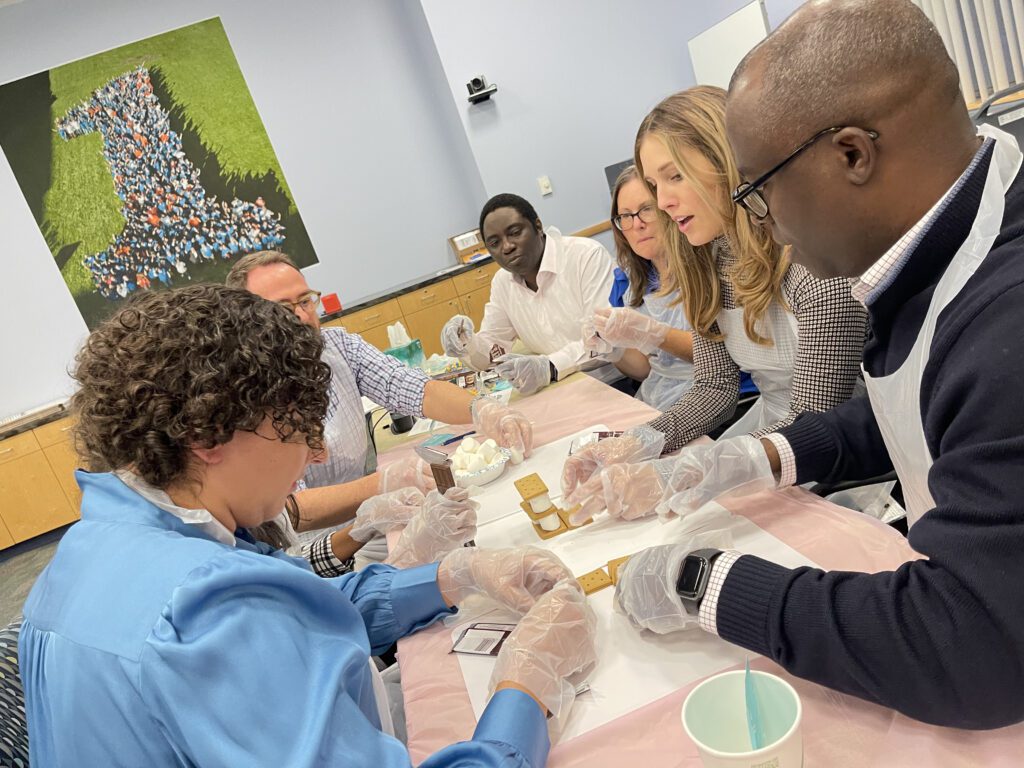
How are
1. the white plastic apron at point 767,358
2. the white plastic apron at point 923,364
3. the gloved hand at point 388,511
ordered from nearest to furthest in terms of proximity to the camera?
1. the white plastic apron at point 923,364
2. the gloved hand at point 388,511
3. the white plastic apron at point 767,358

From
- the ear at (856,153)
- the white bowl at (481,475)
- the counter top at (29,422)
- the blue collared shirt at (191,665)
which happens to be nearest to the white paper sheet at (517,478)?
the white bowl at (481,475)

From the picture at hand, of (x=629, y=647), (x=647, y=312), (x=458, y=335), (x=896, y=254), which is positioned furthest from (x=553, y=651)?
(x=458, y=335)

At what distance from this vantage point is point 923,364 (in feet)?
2.93

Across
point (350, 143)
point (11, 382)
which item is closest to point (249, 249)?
point (350, 143)

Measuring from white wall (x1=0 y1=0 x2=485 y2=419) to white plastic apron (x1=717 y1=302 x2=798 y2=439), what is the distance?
159 inches

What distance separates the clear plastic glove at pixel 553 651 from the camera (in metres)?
0.91

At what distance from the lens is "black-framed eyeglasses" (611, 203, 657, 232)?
8.26 ft

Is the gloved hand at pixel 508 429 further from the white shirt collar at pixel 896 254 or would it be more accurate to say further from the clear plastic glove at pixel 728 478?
the white shirt collar at pixel 896 254

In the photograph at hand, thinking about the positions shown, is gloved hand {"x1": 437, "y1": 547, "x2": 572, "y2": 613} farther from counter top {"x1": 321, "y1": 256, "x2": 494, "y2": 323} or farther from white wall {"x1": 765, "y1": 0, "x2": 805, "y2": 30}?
white wall {"x1": 765, "y1": 0, "x2": 805, "y2": 30}

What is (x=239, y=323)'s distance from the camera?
0.91 m

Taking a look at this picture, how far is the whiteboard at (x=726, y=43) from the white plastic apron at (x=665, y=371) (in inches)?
97.6

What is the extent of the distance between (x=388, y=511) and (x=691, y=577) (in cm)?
98

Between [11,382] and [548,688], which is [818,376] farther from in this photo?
[11,382]

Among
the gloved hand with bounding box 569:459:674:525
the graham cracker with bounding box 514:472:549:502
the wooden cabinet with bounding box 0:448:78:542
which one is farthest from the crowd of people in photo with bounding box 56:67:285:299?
the gloved hand with bounding box 569:459:674:525
